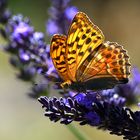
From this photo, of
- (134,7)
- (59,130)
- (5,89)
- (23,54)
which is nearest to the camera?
(23,54)

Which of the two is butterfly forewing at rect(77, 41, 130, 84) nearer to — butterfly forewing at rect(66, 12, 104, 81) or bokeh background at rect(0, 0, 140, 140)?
butterfly forewing at rect(66, 12, 104, 81)

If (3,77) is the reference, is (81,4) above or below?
above

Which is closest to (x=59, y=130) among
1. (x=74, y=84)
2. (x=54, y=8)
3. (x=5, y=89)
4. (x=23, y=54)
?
(x=5, y=89)

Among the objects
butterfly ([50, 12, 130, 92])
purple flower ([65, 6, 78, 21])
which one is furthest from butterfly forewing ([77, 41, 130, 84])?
purple flower ([65, 6, 78, 21])

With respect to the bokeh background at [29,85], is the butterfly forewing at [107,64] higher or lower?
lower

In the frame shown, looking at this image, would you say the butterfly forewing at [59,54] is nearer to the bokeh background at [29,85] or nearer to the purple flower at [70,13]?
the purple flower at [70,13]

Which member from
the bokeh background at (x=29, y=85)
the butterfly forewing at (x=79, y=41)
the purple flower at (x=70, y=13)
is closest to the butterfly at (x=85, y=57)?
the butterfly forewing at (x=79, y=41)

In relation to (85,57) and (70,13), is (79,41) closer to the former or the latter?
(85,57)

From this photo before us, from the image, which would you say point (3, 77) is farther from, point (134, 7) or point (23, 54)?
point (23, 54)
